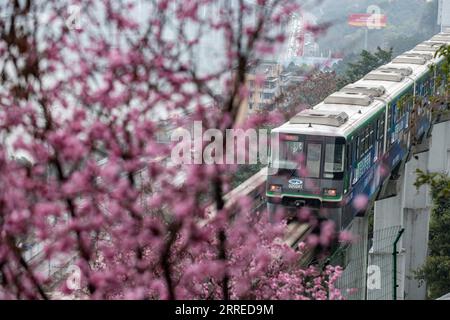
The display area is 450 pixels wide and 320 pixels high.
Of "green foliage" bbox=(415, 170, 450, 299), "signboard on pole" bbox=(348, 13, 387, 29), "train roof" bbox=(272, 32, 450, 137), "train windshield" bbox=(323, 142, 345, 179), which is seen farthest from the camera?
"signboard on pole" bbox=(348, 13, 387, 29)

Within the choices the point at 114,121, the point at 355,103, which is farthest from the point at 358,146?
the point at 114,121

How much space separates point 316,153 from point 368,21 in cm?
4918

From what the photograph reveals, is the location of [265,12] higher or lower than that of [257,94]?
higher

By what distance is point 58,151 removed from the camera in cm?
326

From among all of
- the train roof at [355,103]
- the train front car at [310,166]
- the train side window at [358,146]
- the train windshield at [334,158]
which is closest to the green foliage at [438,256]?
the train roof at [355,103]

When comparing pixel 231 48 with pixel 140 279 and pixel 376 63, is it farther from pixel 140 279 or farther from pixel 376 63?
pixel 376 63

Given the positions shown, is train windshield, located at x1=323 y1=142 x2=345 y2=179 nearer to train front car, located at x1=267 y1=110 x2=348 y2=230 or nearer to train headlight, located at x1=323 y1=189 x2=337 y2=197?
train front car, located at x1=267 y1=110 x2=348 y2=230

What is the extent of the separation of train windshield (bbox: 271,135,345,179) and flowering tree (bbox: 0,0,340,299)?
278 inches

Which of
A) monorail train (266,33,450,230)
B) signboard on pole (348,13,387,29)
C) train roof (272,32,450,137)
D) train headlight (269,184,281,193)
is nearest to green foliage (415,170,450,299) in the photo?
train roof (272,32,450,137)

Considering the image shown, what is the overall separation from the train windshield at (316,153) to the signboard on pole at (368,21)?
149ft

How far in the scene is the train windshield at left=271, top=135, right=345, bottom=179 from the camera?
1073 cm

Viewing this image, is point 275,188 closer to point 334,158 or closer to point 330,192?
point 330,192

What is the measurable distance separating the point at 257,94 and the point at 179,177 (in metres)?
0.79
